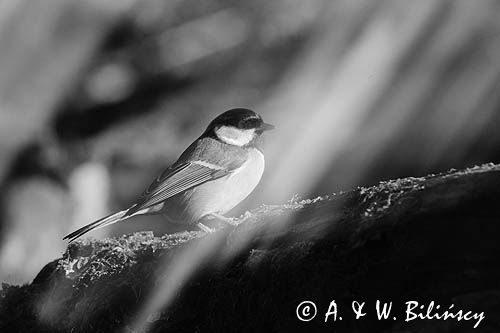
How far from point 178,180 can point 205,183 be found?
164 millimetres

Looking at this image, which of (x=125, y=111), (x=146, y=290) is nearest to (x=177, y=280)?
(x=146, y=290)

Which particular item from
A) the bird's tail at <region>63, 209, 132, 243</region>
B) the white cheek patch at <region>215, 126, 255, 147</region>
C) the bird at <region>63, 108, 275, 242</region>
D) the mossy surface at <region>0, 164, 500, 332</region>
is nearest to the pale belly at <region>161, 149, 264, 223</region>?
the bird at <region>63, 108, 275, 242</region>

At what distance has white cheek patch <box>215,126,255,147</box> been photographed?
4727 mm

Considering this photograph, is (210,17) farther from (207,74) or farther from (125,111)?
(125,111)

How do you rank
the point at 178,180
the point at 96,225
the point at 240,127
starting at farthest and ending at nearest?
1. the point at 240,127
2. the point at 178,180
3. the point at 96,225

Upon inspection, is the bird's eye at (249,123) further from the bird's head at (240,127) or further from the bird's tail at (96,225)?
the bird's tail at (96,225)

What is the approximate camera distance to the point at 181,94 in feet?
17.6

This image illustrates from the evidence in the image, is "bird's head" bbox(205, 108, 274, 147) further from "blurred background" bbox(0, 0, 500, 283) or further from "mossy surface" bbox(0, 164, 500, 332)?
"mossy surface" bbox(0, 164, 500, 332)

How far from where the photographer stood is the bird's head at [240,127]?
4.71m

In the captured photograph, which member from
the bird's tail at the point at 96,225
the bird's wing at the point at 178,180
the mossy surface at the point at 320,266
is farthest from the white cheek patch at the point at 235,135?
the mossy surface at the point at 320,266

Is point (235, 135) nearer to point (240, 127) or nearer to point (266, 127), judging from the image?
point (240, 127)

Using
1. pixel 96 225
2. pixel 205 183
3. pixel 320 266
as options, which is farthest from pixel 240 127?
pixel 320 266

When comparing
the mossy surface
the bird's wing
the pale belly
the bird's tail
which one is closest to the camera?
the mossy surface

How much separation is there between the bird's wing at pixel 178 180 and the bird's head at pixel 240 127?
296mm
